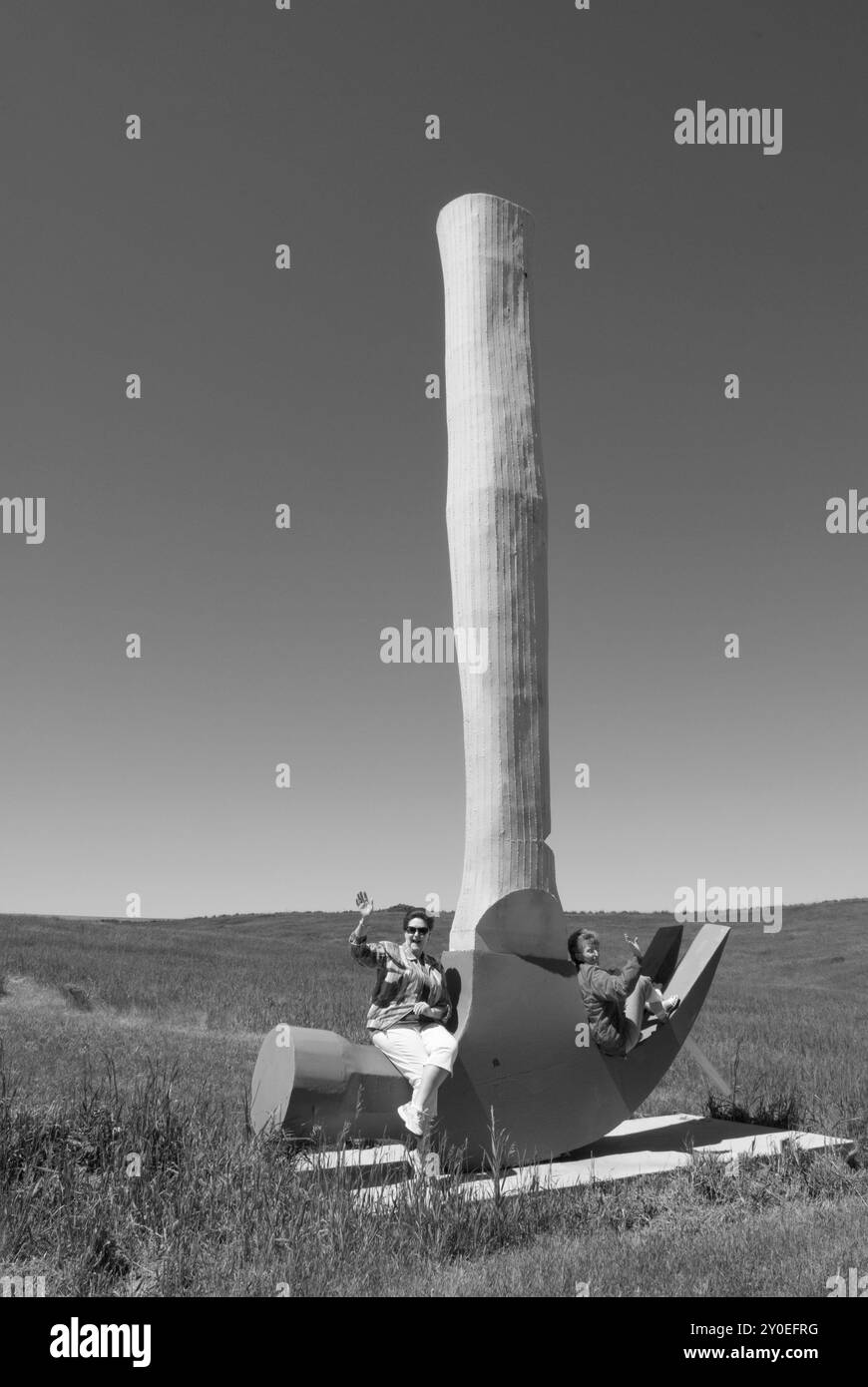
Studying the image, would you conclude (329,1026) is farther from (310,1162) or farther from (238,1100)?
(310,1162)

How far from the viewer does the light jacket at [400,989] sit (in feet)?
22.0

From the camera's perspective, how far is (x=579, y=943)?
7508 millimetres

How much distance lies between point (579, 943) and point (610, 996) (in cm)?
41

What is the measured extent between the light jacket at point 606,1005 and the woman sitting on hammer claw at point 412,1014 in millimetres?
1179

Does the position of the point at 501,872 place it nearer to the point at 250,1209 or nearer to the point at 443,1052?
the point at 443,1052

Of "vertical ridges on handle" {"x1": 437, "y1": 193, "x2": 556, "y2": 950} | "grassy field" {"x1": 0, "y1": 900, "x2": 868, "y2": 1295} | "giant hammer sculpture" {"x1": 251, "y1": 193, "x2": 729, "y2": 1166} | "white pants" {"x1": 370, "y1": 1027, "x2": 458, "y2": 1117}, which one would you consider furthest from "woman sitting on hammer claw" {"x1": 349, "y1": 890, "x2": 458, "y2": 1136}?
"grassy field" {"x1": 0, "y1": 900, "x2": 868, "y2": 1295}

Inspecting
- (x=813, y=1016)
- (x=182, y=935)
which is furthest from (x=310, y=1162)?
(x=182, y=935)

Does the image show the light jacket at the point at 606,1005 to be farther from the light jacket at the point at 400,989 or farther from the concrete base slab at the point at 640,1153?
the light jacket at the point at 400,989

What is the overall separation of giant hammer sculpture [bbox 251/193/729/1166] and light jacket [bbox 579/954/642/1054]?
0.41 feet

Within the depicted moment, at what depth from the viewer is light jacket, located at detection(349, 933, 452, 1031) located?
264 inches

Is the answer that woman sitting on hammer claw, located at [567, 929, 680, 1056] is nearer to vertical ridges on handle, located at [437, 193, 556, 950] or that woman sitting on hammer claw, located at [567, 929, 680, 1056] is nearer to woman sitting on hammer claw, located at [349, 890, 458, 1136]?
vertical ridges on handle, located at [437, 193, 556, 950]

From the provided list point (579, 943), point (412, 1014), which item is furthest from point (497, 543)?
point (412, 1014)

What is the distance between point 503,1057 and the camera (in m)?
6.85

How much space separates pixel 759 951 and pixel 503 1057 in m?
41.0
